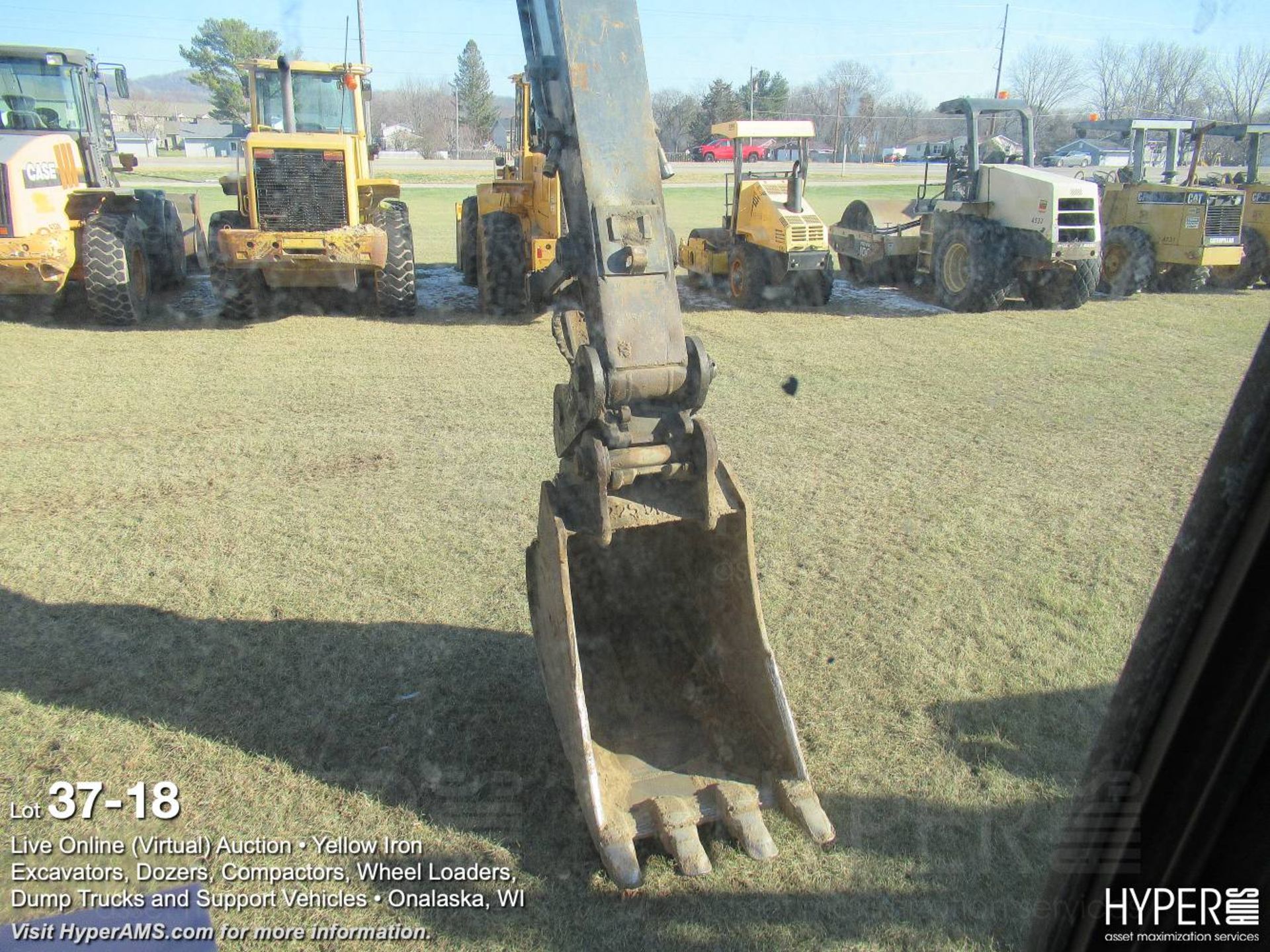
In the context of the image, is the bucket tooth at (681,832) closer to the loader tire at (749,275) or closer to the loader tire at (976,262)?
the loader tire at (749,275)

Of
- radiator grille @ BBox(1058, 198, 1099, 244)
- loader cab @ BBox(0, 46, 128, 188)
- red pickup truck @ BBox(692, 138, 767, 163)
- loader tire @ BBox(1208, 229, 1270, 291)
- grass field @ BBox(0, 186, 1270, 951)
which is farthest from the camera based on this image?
loader tire @ BBox(1208, 229, 1270, 291)

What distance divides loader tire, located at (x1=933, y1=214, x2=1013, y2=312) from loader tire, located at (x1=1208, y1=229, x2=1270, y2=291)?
4660mm

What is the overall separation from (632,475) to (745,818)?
1.11 meters

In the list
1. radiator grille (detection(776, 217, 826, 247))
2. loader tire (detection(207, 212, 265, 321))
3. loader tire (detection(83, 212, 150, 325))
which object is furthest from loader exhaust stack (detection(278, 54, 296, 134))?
radiator grille (detection(776, 217, 826, 247))

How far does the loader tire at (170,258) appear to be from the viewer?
12.1 metres

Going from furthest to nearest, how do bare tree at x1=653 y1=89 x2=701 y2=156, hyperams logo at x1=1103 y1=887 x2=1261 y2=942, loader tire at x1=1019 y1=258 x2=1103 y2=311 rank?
loader tire at x1=1019 y1=258 x2=1103 y2=311 → bare tree at x1=653 y1=89 x2=701 y2=156 → hyperams logo at x1=1103 y1=887 x2=1261 y2=942

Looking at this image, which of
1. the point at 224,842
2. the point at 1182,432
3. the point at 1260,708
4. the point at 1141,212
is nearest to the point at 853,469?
the point at 1182,432

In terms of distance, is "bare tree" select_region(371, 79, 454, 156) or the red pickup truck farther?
"bare tree" select_region(371, 79, 454, 156)

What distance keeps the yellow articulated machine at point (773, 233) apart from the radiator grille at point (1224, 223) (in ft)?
18.8

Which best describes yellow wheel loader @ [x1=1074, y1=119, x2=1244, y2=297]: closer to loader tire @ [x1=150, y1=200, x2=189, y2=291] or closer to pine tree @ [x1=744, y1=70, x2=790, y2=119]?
pine tree @ [x1=744, y1=70, x2=790, y2=119]

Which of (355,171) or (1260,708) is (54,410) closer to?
(355,171)

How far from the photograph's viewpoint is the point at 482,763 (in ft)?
10.7

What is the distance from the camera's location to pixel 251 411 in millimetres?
7395

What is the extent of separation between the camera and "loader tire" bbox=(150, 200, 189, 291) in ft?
39.6
